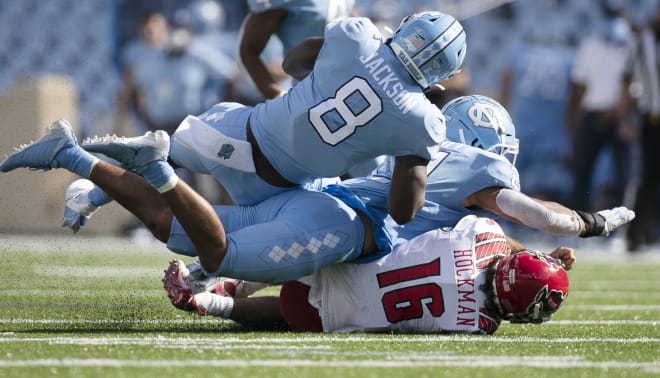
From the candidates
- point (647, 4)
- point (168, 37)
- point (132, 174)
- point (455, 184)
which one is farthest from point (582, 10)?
point (132, 174)

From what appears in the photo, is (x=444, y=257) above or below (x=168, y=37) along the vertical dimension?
below

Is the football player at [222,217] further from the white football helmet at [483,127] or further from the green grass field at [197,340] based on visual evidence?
the white football helmet at [483,127]

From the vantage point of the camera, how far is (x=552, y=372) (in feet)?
11.2

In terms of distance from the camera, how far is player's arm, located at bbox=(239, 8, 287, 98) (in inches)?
255

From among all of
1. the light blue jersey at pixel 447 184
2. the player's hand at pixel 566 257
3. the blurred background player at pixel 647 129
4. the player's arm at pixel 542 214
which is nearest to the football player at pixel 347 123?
the light blue jersey at pixel 447 184

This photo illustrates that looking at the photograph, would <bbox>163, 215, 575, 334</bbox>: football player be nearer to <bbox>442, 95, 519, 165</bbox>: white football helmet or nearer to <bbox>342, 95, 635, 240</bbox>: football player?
<bbox>342, 95, 635, 240</bbox>: football player

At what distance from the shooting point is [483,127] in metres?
5.10

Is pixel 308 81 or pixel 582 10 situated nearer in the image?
pixel 308 81

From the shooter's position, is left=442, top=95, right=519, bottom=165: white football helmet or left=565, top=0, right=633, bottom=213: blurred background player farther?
left=565, top=0, right=633, bottom=213: blurred background player

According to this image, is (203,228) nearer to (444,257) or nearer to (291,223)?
(291,223)

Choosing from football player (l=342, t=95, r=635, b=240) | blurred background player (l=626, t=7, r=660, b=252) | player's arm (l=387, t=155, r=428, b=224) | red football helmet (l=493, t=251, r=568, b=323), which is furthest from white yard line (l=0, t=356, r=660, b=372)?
blurred background player (l=626, t=7, r=660, b=252)

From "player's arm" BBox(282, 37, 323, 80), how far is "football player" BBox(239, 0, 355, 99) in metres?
1.29

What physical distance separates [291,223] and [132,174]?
0.59 metres

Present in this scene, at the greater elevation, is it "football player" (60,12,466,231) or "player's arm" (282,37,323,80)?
"player's arm" (282,37,323,80)
